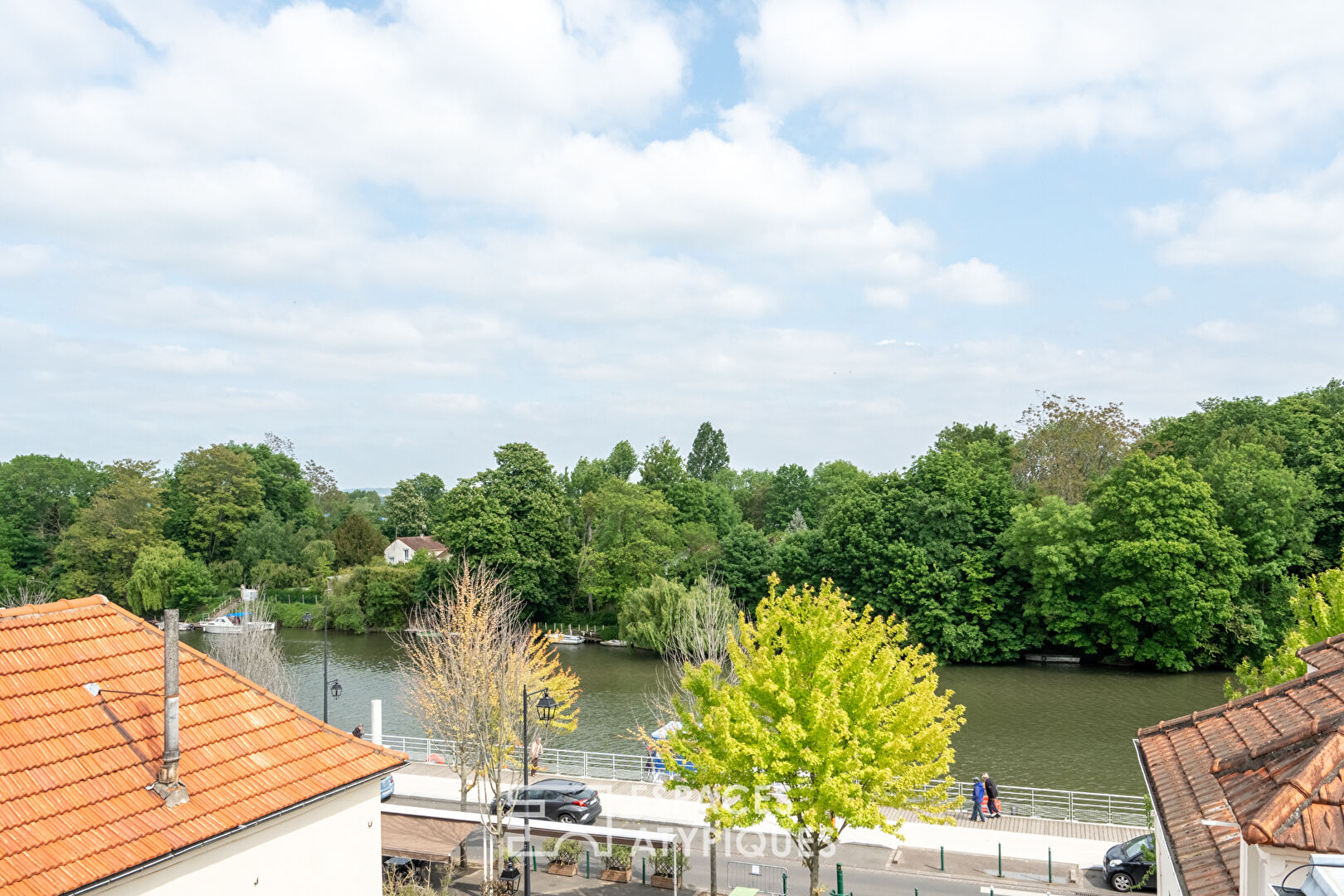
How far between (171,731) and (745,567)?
4966cm

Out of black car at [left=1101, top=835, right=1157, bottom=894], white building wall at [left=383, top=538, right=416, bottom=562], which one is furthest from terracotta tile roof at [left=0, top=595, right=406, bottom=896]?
white building wall at [left=383, top=538, right=416, bottom=562]

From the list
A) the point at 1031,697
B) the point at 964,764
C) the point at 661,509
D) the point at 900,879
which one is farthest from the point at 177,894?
the point at 661,509

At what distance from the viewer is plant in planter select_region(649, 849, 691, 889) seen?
751 inches

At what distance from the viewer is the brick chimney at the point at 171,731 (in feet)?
32.3

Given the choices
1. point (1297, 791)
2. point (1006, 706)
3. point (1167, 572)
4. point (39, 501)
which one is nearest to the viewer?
point (1297, 791)

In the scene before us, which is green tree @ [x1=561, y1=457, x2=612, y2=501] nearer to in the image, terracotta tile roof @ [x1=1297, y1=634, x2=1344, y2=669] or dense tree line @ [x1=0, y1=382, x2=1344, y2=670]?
dense tree line @ [x1=0, y1=382, x2=1344, y2=670]

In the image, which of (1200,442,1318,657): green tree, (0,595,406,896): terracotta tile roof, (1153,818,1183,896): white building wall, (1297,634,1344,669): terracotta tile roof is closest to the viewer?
(0,595,406,896): terracotta tile roof

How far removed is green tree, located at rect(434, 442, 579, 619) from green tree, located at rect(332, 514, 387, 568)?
61.4ft

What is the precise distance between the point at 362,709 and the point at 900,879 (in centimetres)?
2887

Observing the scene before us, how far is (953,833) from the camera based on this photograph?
22.8 metres

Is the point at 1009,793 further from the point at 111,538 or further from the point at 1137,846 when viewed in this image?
the point at 111,538

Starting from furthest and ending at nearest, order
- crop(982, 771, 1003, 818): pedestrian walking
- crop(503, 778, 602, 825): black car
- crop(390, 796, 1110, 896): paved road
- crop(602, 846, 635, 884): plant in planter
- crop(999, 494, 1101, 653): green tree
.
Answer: crop(999, 494, 1101, 653): green tree < crop(982, 771, 1003, 818): pedestrian walking < crop(503, 778, 602, 825): black car < crop(602, 846, 635, 884): plant in planter < crop(390, 796, 1110, 896): paved road

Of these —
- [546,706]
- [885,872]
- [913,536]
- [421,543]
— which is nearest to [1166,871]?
Answer: [885,872]

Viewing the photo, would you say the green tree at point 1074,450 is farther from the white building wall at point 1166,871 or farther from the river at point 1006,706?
the white building wall at point 1166,871
